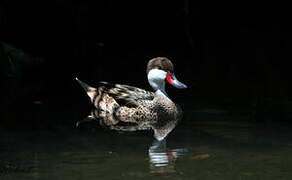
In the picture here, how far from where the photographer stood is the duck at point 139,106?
10.7 m

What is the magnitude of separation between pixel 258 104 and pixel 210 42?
8078mm

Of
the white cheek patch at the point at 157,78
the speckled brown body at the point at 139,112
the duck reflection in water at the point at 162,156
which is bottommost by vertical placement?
the speckled brown body at the point at 139,112

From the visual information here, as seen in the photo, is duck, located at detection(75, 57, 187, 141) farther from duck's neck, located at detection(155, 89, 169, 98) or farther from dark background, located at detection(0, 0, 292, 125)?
dark background, located at detection(0, 0, 292, 125)

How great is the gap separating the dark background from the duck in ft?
1.56

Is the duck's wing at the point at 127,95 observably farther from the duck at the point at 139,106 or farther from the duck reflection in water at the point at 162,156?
the duck reflection in water at the point at 162,156

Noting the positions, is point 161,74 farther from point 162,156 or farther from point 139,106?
point 162,156

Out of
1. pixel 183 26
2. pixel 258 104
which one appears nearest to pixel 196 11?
pixel 183 26

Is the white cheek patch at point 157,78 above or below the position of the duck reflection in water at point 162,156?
above

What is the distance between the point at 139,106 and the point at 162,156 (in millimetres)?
3282

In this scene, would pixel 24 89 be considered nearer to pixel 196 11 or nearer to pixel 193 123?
pixel 193 123

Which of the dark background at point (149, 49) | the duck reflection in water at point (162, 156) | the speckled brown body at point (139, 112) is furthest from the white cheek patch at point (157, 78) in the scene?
the duck reflection in water at point (162, 156)

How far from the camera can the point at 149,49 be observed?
18.8m

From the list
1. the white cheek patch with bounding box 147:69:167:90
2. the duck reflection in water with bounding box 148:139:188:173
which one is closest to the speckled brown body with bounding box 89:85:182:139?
the white cheek patch with bounding box 147:69:167:90

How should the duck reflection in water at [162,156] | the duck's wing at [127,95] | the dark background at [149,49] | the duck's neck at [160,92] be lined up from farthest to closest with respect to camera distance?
the dark background at [149,49]
the duck's neck at [160,92]
the duck's wing at [127,95]
the duck reflection in water at [162,156]
